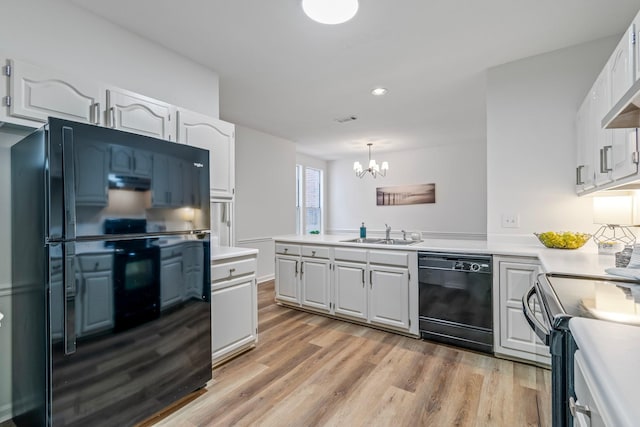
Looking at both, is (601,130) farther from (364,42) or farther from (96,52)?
(96,52)

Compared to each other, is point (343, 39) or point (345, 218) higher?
point (343, 39)

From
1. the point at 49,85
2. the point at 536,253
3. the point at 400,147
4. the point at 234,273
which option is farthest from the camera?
the point at 400,147

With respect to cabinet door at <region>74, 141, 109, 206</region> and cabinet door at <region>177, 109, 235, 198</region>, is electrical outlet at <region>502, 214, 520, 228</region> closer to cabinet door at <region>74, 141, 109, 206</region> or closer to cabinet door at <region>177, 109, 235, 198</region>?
cabinet door at <region>177, 109, 235, 198</region>

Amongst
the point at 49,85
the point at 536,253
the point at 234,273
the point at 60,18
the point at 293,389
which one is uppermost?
the point at 60,18

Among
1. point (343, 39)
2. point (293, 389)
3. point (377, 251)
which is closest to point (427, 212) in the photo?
point (377, 251)

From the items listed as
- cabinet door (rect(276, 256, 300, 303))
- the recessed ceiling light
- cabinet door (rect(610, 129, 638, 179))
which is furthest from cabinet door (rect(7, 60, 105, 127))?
cabinet door (rect(610, 129, 638, 179))

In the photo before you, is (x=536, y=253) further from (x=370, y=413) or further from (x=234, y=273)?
(x=234, y=273)

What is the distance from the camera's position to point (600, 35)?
2277mm

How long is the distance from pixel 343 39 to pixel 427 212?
15.6ft

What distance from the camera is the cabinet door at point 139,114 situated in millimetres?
1854

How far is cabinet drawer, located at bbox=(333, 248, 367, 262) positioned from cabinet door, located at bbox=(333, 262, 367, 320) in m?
0.05

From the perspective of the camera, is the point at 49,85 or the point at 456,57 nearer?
the point at 49,85

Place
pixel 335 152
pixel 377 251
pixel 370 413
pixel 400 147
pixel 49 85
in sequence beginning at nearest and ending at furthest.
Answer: pixel 49 85 → pixel 370 413 → pixel 377 251 → pixel 400 147 → pixel 335 152

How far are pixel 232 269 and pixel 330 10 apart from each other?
6.47ft
